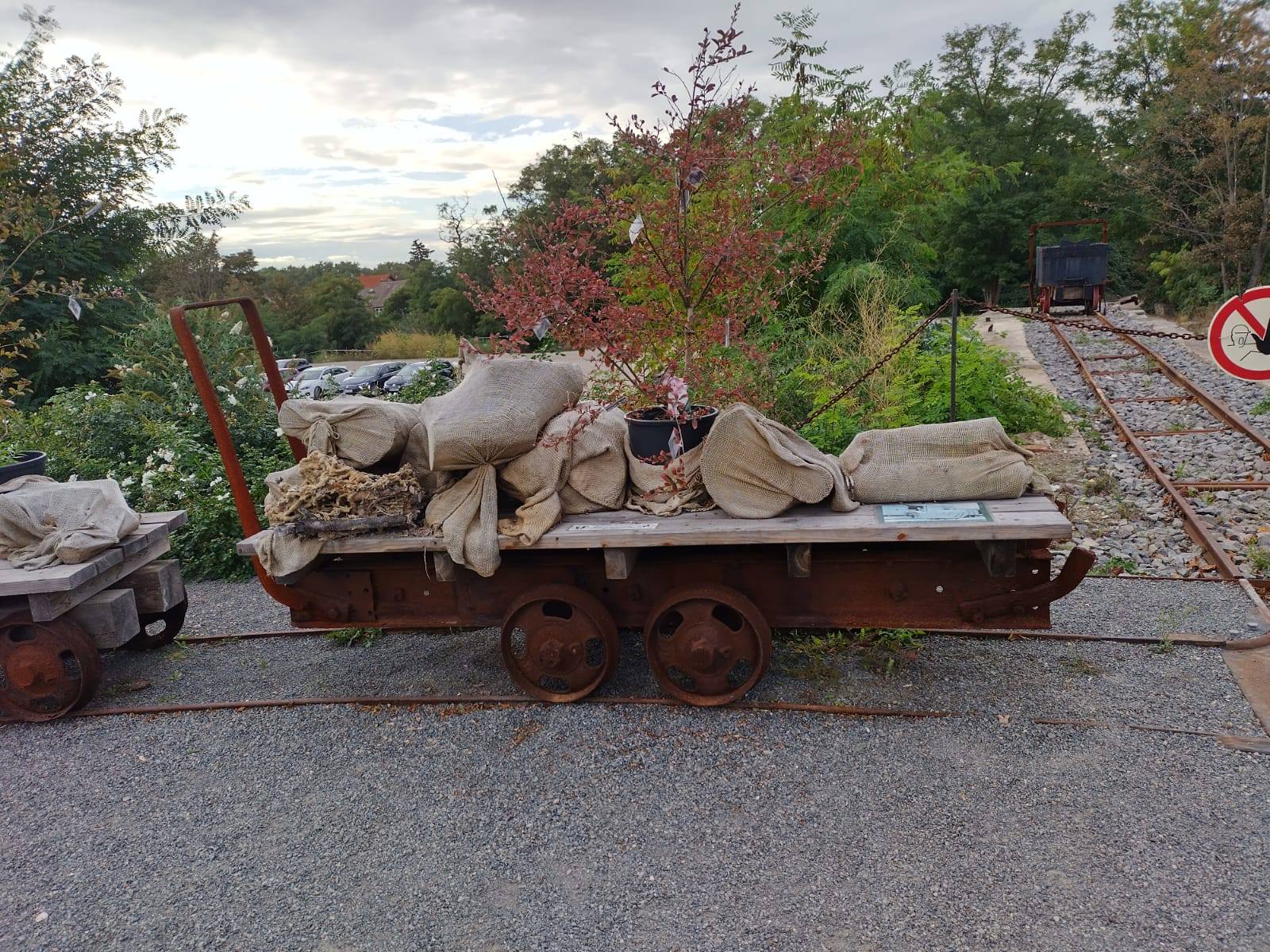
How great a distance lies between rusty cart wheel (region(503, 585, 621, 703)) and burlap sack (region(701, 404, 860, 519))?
899mm

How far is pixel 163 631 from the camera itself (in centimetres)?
593

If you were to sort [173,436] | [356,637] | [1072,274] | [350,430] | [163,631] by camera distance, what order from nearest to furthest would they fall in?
[350,430] < [356,637] < [163,631] < [173,436] < [1072,274]

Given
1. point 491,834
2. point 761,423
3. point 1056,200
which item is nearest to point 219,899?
point 491,834

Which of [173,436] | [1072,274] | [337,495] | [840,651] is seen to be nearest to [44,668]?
[337,495]

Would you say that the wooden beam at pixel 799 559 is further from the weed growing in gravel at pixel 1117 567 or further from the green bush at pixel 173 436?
the green bush at pixel 173 436

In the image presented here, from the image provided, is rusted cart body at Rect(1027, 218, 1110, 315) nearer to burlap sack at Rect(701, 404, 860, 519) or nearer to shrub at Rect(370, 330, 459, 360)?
burlap sack at Rect(701, 404, 860, 519)

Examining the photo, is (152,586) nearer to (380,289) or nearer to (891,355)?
(891,355)

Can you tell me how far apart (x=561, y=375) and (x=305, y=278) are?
3018 inches

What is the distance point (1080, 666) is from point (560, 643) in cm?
277

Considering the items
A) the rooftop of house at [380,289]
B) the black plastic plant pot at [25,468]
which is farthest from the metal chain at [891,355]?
the rooftop of house at [380,289]

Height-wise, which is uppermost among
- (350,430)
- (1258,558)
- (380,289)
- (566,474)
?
(380,289)

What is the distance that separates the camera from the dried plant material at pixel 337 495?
4.24 metres

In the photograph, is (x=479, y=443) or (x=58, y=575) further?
(x=58, y=575)

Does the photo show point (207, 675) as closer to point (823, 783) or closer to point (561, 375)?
point (561, 375)
